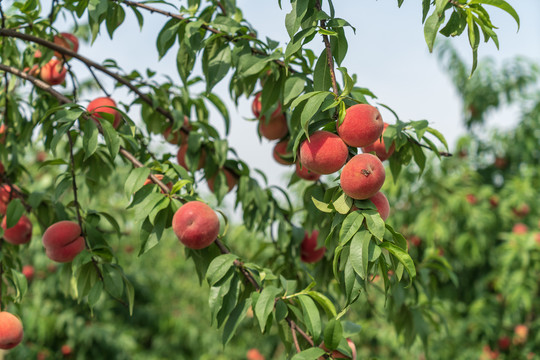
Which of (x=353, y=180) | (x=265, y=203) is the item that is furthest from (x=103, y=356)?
(x=353, y=180)

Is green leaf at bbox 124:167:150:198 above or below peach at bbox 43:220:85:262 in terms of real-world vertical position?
above

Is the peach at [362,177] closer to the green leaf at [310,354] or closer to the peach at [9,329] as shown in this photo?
the green leaf at [310,354]

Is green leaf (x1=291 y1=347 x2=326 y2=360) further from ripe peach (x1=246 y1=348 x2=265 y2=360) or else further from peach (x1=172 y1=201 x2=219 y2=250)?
ripe peach (x1=246 y1=348 x2=265 y2=360)

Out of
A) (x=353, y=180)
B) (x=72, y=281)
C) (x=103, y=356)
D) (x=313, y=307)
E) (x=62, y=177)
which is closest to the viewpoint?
(x=353, y=180)

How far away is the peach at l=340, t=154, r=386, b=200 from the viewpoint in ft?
2.69

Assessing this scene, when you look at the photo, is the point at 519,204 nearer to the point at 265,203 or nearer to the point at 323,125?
the point at 265,203

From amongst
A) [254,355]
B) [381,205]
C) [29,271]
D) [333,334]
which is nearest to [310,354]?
[333,334]

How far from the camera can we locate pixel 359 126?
0.84 m

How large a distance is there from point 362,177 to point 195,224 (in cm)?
37

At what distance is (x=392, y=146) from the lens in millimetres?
1165

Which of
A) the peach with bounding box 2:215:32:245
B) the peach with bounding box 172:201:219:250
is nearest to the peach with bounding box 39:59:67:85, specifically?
the peach with bounding box 2:215:32:245

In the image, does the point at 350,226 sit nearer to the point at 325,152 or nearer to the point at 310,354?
the point at 325,152

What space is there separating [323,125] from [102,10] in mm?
558

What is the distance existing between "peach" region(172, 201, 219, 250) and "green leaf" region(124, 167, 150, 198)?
0.31 ft
